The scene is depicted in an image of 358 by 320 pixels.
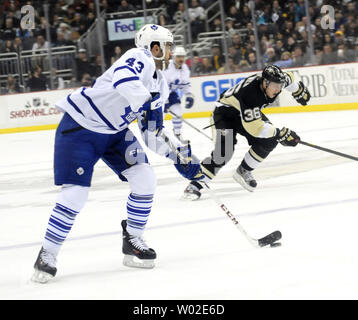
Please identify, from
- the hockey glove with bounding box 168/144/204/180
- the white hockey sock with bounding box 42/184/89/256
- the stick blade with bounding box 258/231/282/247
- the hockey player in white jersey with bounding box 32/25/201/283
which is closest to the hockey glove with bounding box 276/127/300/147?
the hockey glove with bounding box 168/144/204/180

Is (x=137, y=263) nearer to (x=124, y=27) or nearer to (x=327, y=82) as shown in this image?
(x=327, y=82)

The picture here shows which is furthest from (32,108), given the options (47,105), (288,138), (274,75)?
(288,138)

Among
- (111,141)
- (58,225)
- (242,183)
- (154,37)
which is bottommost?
(242,183)

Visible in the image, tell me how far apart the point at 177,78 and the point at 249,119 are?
4.42 m

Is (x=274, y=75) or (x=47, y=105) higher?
(x=274, y=75)

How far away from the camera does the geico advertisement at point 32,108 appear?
1342cm

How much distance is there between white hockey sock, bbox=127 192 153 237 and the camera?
3.83 meters

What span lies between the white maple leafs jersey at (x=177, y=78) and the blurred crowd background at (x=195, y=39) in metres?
3.20

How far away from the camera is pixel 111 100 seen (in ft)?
12.0

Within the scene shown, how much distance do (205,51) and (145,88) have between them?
397 inches

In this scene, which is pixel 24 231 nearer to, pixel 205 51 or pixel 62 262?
pixel 62 262

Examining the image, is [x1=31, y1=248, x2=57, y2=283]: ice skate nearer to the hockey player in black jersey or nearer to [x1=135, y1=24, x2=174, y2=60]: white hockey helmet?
[x1=135, y1=24, x2=174, y2=60]: white hockey helmet

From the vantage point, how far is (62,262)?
4.08m

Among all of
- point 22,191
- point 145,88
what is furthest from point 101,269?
point 22,191
